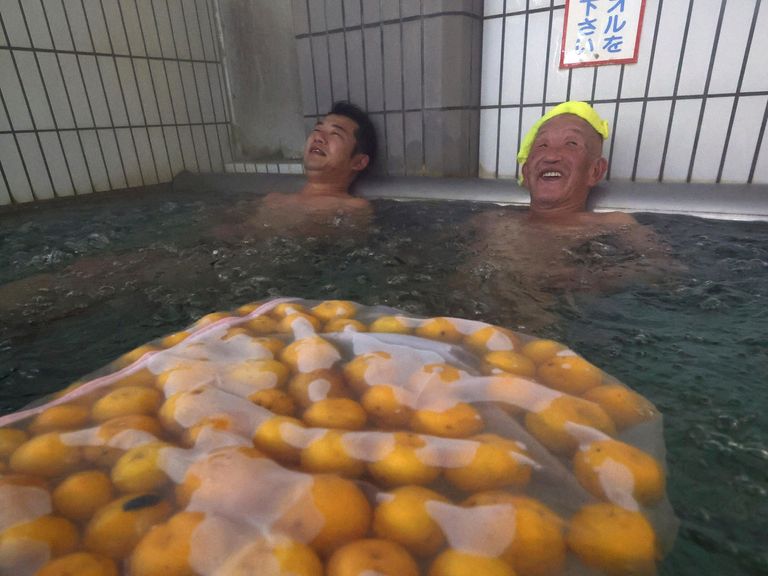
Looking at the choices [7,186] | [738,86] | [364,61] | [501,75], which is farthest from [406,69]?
[7,186]

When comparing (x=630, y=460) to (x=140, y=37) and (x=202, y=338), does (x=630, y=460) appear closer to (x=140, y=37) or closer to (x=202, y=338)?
(x=202, y=338)

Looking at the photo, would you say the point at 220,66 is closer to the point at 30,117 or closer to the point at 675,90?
the point at 30,117

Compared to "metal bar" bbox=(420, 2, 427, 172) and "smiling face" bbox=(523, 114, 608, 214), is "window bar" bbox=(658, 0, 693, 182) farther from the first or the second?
"metal bar" bbox=(420, 2, 427, 172)

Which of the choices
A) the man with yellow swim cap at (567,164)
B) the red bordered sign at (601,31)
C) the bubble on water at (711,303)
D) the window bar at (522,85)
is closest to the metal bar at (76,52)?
the window bar at (522,85)

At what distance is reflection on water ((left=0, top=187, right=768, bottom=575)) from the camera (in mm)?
995

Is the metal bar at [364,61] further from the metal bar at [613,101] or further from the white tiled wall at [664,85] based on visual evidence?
the white tiled wall at [664,85]

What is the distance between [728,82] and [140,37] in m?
4.92

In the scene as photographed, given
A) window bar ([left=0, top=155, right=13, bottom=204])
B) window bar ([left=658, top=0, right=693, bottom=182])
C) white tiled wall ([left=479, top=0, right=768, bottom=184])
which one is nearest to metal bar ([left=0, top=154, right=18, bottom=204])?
window bar ([left=0, top=155, right=13, bottom=204])

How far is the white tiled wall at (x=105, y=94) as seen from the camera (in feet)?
12.7

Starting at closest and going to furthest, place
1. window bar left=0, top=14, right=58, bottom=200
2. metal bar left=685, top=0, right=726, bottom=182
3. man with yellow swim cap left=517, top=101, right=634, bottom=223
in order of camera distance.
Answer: man with yellow swim cap left=517, top=101, right=634, bottom=223
metal bar left=685, top=0, right=726, bottom=182
window bar left=0, top=14, right=58, bottom=200

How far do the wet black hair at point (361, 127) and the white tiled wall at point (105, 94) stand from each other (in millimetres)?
2039

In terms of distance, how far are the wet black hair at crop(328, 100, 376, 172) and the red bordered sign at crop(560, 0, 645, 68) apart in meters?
1.56

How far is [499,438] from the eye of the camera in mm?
810

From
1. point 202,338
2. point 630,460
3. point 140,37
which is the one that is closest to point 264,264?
point 202,338
